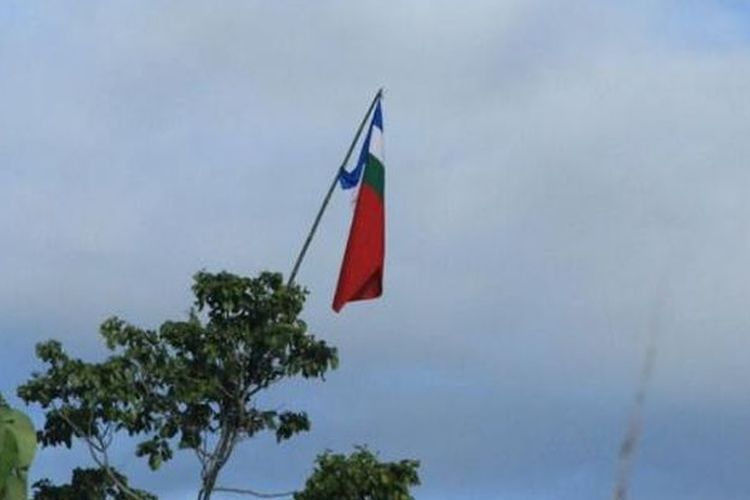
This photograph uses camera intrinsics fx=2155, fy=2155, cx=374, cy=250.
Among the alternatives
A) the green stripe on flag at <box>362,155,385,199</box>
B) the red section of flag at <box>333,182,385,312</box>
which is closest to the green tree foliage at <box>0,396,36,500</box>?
the red section of flag at <box>333,182,385,312</box>

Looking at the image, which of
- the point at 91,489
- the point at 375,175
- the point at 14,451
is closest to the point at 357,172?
the point at 375,175

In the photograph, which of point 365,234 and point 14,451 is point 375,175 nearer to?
point 365,234

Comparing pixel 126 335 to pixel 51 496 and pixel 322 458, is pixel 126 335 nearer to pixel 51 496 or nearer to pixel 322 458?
pixel 51 496

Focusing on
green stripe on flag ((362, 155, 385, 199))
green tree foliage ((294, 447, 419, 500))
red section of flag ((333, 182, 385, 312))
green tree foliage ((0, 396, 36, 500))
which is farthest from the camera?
green stripe on flag ((362, 155, 385, 199))

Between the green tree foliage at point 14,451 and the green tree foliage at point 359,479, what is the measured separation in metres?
9.15

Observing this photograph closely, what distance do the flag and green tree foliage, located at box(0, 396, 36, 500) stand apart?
533 inches

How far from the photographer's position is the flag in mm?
29797

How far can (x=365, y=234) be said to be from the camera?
30359 millimetres

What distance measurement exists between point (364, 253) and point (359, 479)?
5.82 meters

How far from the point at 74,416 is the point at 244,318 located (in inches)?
99.4

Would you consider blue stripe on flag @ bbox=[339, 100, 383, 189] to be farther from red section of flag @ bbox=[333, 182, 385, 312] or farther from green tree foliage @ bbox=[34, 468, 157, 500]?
green tree foliage @ bbox=[34, 468, 157, 500]

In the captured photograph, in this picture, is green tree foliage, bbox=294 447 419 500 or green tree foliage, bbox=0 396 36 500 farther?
green tree foliage, bbox=294 447 419 500

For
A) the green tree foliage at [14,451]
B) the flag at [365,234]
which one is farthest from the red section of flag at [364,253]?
the green tree foliage at [14,451]

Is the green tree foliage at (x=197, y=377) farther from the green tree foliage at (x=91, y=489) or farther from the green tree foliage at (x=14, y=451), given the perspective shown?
the green tree foliage at (x=14, y=451)
